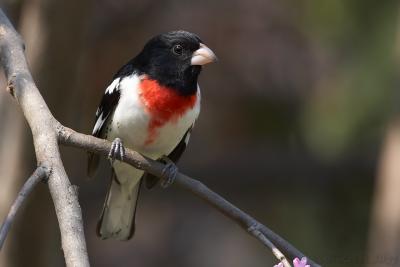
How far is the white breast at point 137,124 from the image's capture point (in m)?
3.61

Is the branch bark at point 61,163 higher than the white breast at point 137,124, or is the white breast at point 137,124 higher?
the white breast at point 137,124

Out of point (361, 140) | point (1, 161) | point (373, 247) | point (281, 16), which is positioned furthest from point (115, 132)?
point (281, 16)

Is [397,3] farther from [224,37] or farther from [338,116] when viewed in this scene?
[224,37]

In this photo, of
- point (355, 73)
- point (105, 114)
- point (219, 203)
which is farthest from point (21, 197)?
point (355, 73)

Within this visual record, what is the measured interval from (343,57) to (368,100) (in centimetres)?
52

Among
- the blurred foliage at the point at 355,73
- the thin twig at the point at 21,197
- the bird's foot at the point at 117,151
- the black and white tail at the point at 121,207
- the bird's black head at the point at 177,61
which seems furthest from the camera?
the blurred foliage at the point at 355,73

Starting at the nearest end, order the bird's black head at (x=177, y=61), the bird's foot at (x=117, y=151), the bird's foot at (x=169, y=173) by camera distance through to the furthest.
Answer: the bird's foot at (x=117, y=151)
the bird's foot at (x=169, y=173)
the bird's black head at (x=177, y=61)

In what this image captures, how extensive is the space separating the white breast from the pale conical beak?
0.18 meters

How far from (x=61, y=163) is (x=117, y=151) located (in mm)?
832

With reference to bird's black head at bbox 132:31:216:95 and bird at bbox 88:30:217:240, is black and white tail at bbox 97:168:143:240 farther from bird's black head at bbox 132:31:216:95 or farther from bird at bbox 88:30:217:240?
bird's black head at bbox 132:31:216:95

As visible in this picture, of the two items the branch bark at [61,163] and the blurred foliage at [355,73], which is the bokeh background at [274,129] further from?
the branch bark at [61,163]

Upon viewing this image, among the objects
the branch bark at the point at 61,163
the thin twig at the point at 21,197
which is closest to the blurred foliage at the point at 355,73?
the branch bark at the point at 61,163

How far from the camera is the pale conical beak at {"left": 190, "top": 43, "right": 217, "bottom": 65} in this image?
3.68 metres

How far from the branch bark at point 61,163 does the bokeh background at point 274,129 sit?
1.74 m
